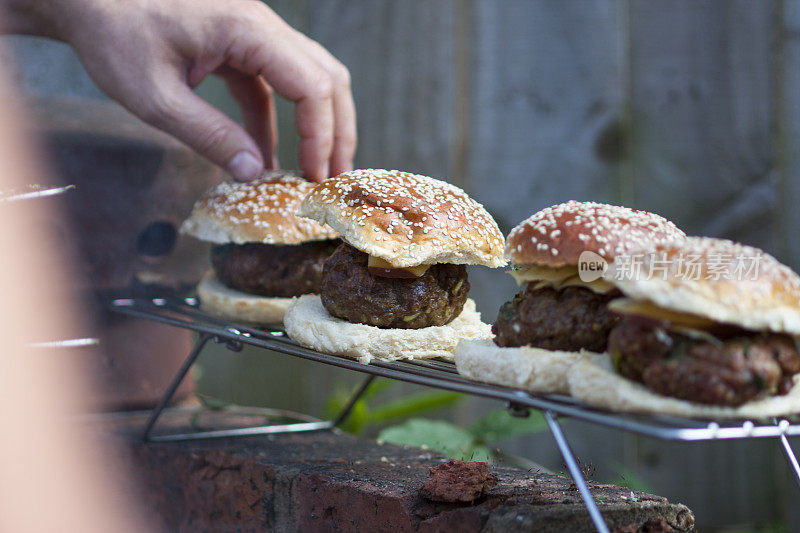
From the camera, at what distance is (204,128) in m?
3.14

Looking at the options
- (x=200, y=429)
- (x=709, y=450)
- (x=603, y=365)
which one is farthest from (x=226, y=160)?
(x=709, y=450)

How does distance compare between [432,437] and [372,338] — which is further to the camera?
[432,437]

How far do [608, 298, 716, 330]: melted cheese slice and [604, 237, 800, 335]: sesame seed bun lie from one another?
0.02 meters

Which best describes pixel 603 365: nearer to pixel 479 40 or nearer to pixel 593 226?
pixel 593 226

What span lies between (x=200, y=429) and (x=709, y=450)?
7.83 feet

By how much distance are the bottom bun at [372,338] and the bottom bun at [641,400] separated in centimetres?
60

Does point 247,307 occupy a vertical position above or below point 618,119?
below

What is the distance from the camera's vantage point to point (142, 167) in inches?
142

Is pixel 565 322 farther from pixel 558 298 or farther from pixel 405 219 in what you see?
pixel 405 219

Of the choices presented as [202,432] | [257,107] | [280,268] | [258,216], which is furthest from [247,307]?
[257,107]

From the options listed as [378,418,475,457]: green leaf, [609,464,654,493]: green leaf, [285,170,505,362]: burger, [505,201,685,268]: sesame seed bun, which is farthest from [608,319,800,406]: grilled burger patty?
[609,464,654,493]: green leaf

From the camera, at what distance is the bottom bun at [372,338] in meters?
2.29

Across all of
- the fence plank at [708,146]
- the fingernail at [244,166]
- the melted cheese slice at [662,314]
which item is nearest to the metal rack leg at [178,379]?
the fingernail at [244,166]

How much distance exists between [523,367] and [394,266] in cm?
66
